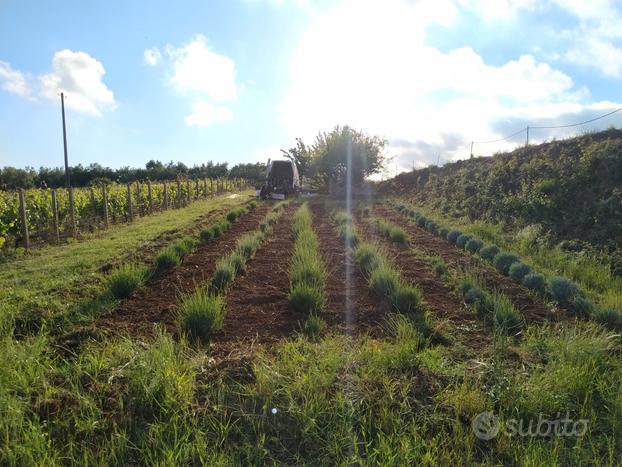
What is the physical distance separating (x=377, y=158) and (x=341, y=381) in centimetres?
2790

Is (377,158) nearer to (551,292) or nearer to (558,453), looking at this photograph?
(551,292)

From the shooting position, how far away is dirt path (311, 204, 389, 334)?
4.14 meters

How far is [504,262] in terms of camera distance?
6230 millimetres

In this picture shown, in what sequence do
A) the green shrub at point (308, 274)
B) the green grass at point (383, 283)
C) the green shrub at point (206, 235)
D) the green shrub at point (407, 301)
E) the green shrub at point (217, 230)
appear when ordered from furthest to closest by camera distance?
the green shrub at point (217, 230)
the green shrub at point (206, 235)
the green shrub at point (308, 274)
the green grass at point (383, 283)
the green shrub at point (407, 301)

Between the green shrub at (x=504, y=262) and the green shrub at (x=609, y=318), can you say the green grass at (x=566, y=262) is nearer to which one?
the green shrub at (x=609, y=318)

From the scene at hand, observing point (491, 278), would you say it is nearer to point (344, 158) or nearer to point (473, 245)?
point (473, 245)

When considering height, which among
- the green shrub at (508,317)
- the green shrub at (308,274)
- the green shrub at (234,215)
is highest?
the green shrub at (234,215)

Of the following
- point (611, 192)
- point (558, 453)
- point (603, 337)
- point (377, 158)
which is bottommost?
point (558, 453)

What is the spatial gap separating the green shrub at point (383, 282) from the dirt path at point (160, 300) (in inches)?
85.6

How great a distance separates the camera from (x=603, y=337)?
3.28 m

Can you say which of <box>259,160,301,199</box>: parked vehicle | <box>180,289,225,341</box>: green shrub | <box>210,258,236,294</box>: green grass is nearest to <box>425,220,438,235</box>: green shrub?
<box>210,258,236,294</box>: green grass

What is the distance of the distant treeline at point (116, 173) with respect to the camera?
164ft

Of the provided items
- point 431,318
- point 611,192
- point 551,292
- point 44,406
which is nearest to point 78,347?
point 44,406

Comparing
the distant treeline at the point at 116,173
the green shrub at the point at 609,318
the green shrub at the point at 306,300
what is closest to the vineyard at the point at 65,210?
the green shrub at the point at 306,300
